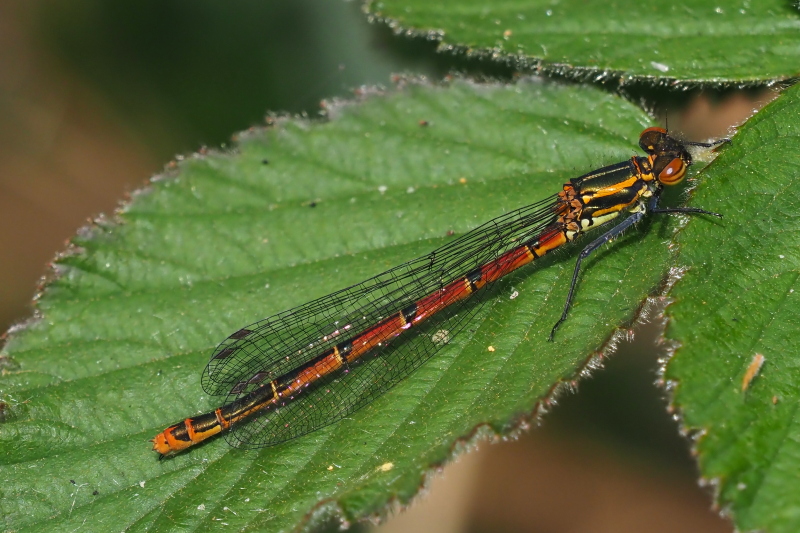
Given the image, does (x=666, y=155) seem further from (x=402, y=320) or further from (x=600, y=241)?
(x=402, y=320)

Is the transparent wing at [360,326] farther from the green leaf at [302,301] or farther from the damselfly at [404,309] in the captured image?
the green leaf at [302,301]

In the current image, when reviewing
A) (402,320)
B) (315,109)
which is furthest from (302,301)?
(315,109)

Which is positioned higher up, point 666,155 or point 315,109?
point 315,109

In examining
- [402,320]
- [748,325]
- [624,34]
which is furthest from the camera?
[624,34]

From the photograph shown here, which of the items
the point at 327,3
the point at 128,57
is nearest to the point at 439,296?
the point at 327,3

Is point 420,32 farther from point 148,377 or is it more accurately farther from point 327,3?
point 148,377

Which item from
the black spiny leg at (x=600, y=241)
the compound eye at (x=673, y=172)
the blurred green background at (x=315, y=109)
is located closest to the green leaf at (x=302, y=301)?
the black spiny leg at (x=600, y=241)
